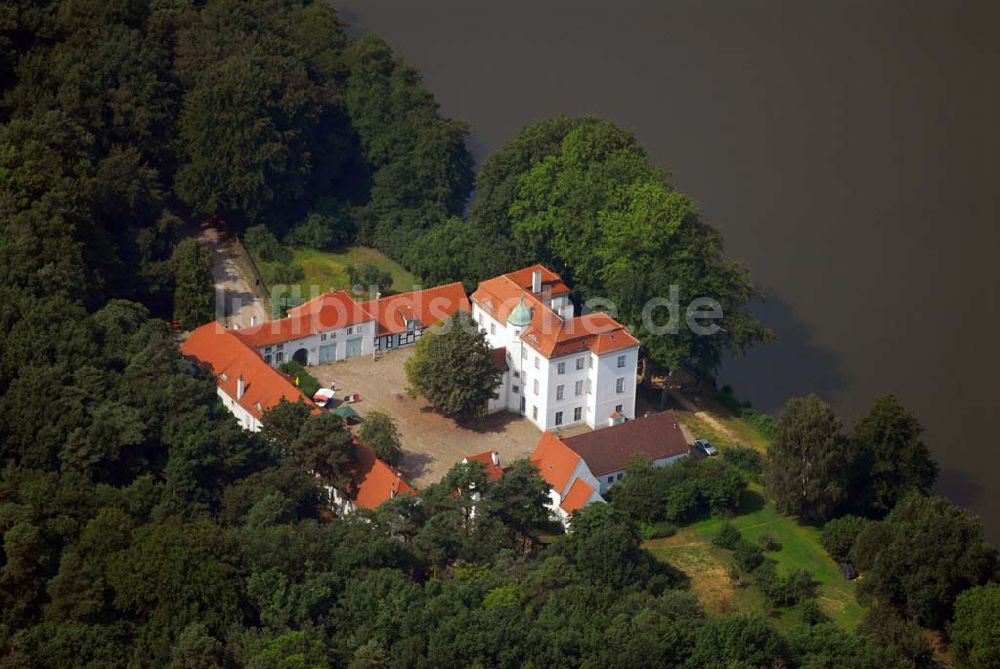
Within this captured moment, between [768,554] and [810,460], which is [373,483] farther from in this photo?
[810,460]

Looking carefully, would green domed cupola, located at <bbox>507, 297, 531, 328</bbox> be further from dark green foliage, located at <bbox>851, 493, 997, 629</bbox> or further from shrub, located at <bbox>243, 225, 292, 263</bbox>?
dark green foliage, located at <bbox>851, 493, 997, 629</bbox>

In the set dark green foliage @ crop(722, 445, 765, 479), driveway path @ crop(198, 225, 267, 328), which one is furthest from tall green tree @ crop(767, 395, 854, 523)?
driveway path @ crop(198, 225, 267, 328)

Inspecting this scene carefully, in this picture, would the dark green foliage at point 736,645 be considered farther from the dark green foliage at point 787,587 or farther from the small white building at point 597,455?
the small white building at point 597,455

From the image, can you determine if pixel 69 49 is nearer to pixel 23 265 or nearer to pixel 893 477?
pixel 23 265

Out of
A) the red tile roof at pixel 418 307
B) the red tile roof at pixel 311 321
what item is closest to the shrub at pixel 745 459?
the red tile roof at pixel 418 307

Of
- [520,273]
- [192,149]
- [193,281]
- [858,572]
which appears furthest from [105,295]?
[858,572]

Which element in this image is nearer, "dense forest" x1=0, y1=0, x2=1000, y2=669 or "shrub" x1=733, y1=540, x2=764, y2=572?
"dense forest" x1=0, y1=0, x2=1000, y2=669
